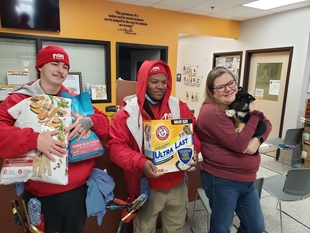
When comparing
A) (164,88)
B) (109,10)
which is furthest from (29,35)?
(164,88)

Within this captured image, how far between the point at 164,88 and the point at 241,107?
0.46 metres

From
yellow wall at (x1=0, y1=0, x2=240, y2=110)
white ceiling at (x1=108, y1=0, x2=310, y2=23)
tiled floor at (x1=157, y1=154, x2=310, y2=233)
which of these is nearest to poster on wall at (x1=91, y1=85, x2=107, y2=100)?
yellow wall at (x1=0, y1=0, x2=240, y2=110)

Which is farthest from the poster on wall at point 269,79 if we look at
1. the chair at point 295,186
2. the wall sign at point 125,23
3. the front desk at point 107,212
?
the front desk at point 107,212

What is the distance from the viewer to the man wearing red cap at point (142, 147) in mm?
1182

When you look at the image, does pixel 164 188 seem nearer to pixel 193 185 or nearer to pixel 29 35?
pixel 193 185

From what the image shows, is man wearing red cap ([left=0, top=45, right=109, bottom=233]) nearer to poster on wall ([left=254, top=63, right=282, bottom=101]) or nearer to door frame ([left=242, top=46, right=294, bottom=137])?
door frame ([left=242, top=46, right=294, bottom=137])

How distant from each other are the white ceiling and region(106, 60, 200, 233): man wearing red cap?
2881 mm

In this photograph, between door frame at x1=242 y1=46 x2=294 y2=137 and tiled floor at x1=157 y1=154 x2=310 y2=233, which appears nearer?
tiled floor at x1=157 y1=154 x2=310 y2=233

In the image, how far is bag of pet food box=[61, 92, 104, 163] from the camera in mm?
1049

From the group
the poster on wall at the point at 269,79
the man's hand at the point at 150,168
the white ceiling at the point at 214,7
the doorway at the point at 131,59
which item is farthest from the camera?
the doorway at the point at 131,59

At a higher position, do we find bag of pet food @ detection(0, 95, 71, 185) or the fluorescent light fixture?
the fluorescent light fixture

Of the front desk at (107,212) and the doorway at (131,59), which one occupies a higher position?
the doorway at (131,59)

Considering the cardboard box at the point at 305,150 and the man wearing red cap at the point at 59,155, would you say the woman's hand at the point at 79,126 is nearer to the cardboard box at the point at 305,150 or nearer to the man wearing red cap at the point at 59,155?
the man wearing red cap at the point at 59,155

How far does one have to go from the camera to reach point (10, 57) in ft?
11.1
